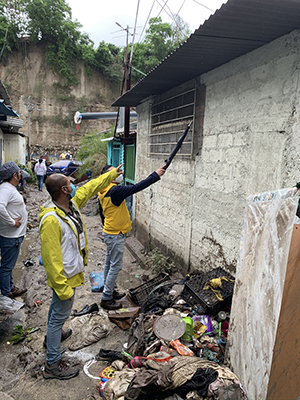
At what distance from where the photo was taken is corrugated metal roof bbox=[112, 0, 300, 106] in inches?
83.9

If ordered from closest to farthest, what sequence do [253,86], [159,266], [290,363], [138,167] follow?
[290,363] < [253,86] < [159,266] < [138,167]

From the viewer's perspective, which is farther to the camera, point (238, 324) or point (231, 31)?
point (231, 31)

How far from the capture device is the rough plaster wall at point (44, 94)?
3144cm

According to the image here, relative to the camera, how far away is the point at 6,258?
3793 millimetres

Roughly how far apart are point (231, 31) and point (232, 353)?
2.91m

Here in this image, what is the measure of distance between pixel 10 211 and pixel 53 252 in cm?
184

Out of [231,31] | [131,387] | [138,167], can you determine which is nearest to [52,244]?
[131,387]

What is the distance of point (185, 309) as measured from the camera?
3180mm

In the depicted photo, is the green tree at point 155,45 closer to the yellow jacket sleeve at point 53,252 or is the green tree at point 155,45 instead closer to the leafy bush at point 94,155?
the leafy bush at point 94,155

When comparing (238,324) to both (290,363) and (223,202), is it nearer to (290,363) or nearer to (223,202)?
(290,363)

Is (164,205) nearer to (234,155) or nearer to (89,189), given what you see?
(234,155)

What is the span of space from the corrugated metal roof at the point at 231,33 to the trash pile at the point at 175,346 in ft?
8.56

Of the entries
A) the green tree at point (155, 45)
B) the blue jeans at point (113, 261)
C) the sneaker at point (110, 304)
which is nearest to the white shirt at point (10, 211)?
the blue jeans at point (113, 261)

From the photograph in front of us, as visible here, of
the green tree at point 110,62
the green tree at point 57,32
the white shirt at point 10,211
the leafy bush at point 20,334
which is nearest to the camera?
the leafy bush at point 20,334
